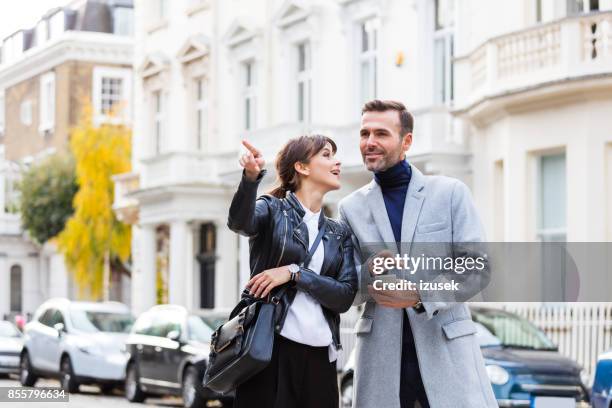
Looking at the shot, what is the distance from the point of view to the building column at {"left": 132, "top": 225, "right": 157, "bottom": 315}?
131 feet

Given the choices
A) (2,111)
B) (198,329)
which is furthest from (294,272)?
(2,111)

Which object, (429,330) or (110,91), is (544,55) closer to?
(429,330)

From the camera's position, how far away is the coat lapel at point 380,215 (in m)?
6.14

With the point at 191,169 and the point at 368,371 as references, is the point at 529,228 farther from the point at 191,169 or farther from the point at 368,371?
the point at 368,371

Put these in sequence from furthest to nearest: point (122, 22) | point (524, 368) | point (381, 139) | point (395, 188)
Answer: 1. point (122, 22)
2. point (524, 368)
3. point (395, 188)
4. point (381, 139)

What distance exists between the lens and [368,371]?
6.02 m

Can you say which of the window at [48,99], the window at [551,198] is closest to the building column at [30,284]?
the window at [48,99]

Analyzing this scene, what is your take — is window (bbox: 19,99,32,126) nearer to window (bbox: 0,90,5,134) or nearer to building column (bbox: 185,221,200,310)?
window (bbox: 0,90,5,134)

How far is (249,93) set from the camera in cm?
3578

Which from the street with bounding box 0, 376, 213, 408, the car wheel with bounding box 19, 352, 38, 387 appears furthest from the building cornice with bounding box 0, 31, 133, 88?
the street with bounding box 0, 376, 213, 408

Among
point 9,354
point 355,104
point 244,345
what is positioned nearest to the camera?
point 244,345

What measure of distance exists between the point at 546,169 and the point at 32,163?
1344 inches

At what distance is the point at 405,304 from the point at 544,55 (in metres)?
17.2

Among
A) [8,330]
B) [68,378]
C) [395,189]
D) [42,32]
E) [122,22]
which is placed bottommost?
[68,378]
